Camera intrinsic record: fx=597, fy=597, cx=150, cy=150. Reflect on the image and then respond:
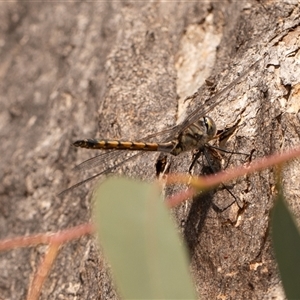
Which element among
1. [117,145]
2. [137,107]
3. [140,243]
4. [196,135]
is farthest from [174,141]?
[140,243]

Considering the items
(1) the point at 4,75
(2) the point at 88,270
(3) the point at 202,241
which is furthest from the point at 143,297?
(1) the point at 4,75

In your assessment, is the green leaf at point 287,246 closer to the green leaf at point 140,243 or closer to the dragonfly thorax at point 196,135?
the green leaf at point 140,243

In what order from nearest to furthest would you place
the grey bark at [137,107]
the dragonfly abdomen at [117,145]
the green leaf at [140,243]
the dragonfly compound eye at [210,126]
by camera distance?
1. the green leaf at [140,243]
2. the grey bark at [137,107]
3. the dragonfly compound eye at [210,126]
4. the dragonfly abdomen at [117,145]

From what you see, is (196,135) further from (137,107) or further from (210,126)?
(137,107)

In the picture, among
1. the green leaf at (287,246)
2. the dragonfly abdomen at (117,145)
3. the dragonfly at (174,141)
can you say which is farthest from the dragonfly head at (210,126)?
the green leaf at (287,246)

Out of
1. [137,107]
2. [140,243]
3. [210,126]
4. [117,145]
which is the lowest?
[140,243]

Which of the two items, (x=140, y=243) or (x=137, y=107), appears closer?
(x=140, y=243)

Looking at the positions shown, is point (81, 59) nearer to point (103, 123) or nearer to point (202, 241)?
point (103, 123)
